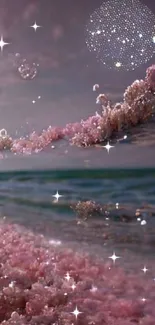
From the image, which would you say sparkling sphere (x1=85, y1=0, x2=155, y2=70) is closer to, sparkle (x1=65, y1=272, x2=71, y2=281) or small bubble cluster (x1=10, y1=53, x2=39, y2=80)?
small bubble cluster (x1=10, y1=53, x2=39, y2=80)

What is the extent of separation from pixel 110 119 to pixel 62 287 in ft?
2.07

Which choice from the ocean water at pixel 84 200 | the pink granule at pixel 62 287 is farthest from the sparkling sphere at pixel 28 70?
the pink granule at pixel 62 287

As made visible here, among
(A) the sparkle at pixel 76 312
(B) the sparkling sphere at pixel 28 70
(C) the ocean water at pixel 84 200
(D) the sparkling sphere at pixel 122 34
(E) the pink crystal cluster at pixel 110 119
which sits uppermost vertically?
(D) the sparkling sphere at pixel 122 34

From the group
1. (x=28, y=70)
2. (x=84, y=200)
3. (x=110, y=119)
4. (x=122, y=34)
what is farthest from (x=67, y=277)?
(x=122, y=34)

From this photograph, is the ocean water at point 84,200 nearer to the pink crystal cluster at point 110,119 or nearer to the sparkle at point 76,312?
the pink crystal cluster at point 110,119

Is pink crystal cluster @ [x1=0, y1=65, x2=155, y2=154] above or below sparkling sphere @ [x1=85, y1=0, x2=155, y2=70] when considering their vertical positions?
below

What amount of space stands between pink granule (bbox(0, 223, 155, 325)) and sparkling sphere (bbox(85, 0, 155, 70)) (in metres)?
0.72

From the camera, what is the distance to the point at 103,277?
1535 millimetres

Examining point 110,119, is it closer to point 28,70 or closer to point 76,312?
point 28,70

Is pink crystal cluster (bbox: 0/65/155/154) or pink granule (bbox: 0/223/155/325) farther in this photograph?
pink crystal cluster (bbox: 0/65/155/154)

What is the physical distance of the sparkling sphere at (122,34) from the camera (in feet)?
5.18

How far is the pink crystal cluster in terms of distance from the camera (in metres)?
1.58

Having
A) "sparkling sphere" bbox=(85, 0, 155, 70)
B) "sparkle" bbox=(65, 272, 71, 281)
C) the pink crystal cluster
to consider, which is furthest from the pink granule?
"sparkling sphere" bbox=(85, 0, 155, 70)

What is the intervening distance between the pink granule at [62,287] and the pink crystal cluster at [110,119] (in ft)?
1.25
